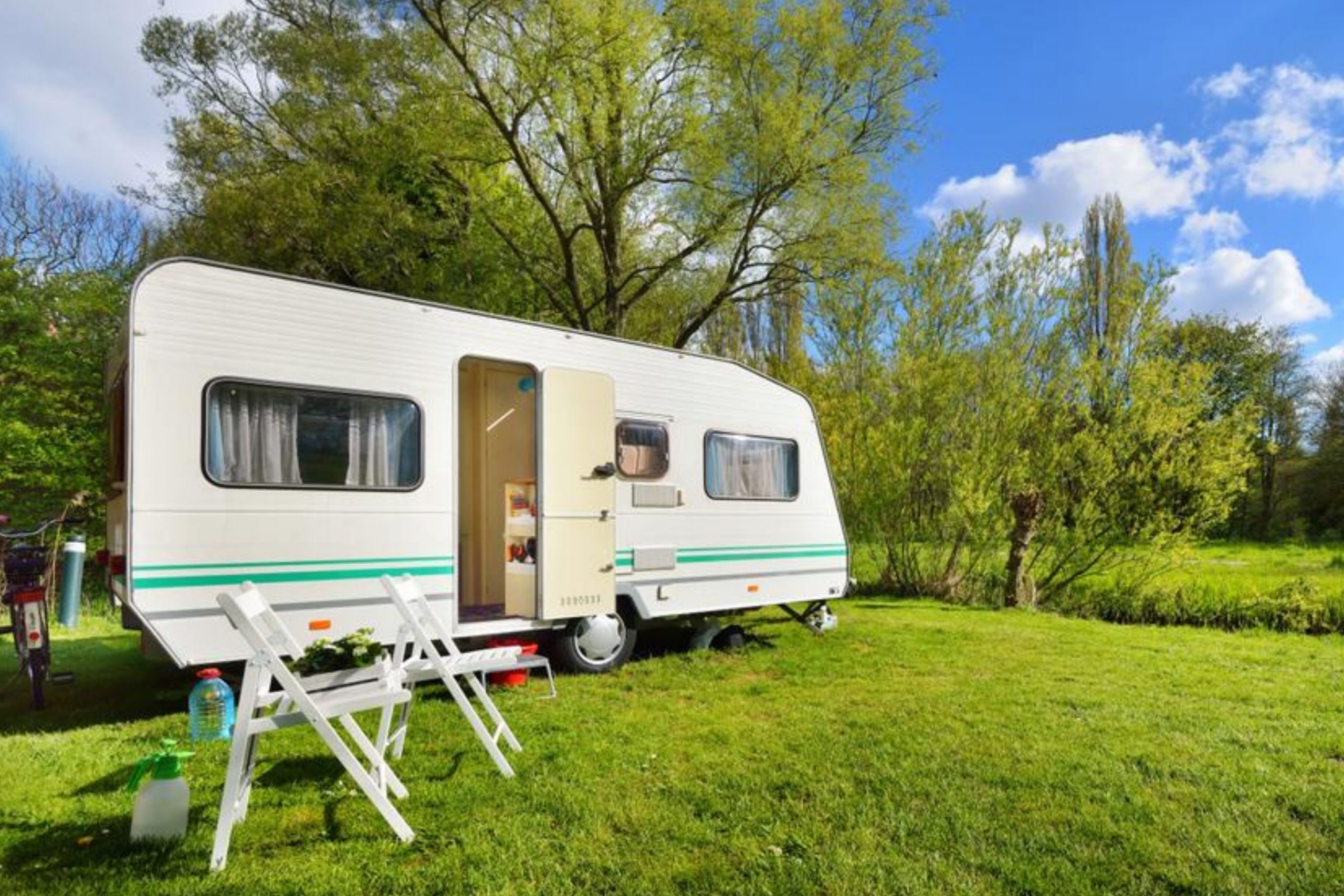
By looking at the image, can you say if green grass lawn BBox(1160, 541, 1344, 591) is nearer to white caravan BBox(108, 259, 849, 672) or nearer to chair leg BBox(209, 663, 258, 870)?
white caravan BBox(108, 259, 849, 672)

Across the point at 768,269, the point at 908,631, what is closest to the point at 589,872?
the point at 908,631

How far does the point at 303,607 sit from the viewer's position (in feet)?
15.9

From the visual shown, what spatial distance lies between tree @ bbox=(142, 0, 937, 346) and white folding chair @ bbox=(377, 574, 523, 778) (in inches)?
327

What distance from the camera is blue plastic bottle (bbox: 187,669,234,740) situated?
181 inches

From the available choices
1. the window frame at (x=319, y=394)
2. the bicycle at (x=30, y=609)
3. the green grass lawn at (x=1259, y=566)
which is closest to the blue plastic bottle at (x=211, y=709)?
the window frame at (x=319, y=394)

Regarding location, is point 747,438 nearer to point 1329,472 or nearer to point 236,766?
point 236,766

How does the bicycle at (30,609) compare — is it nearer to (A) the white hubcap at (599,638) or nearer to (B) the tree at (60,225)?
(A) the white hubcap at (599,638)

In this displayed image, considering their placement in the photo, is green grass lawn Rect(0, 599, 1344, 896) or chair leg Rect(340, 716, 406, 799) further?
chair leg Rect(340, 716, 406, 799)

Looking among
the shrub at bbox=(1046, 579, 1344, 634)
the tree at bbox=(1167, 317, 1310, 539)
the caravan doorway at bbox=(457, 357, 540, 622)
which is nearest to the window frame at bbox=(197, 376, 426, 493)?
the caravan doorway at bbox=(457, 357, 540, 622)

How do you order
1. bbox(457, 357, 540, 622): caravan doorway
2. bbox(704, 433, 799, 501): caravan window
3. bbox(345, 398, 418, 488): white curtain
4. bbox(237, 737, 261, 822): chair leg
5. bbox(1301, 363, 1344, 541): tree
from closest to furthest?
bbox(237, 737, 261, 822): chair leg → bbox(345, 398, 418, 488): white curtain → bbox(457, 357, 540, 622): caravan doorway → bbox(704, 433, 799, 501): caravan window → bbox(1301, 363, 1344, 541): tree

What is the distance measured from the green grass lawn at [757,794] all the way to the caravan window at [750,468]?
172 cm

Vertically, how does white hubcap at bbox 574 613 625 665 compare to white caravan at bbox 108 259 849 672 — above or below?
below

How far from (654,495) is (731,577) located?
1.13m

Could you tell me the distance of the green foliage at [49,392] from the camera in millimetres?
10289
